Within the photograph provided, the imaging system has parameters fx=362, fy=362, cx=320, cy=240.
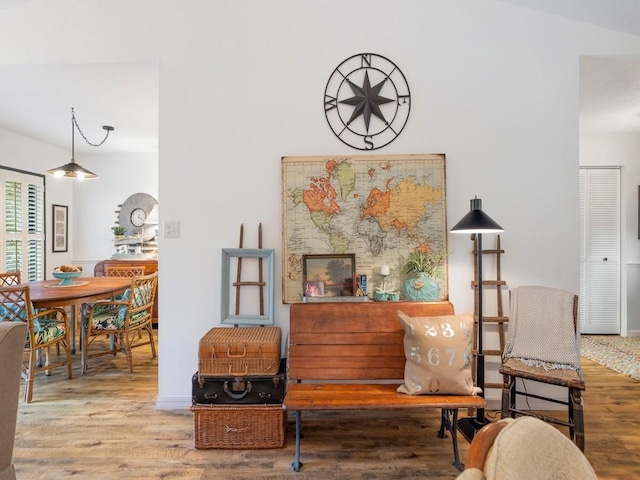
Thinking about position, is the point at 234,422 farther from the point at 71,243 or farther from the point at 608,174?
the point at 608,174

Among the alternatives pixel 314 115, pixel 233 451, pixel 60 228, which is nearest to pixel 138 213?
pixel 60 228

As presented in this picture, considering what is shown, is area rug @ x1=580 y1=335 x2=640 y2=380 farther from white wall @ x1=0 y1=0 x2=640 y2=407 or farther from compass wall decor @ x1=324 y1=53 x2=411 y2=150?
compass wall decor @ x1=324 y1=53 x2=411 y2=150

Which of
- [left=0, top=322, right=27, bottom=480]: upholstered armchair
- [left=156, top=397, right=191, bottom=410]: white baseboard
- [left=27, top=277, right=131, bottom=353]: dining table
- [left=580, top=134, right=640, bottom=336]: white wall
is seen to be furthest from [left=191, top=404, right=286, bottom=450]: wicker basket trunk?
[left=580, top=134, right=640, bottom=336]: white wall

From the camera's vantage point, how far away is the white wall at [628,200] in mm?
4570

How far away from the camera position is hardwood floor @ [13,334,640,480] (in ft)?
6.47

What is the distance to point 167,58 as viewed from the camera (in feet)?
8.80

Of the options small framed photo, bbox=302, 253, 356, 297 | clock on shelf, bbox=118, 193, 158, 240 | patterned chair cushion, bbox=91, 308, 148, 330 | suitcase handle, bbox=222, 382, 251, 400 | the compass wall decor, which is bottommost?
suitcase handle, bbox=222, 382, 251, 400

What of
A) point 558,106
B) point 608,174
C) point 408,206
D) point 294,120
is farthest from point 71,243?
point 608,174

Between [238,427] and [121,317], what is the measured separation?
6.60ft

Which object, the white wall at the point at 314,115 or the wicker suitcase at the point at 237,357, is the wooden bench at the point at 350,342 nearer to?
the wicker suitcase at the point at 237,357

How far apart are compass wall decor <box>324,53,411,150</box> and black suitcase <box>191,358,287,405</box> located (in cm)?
174

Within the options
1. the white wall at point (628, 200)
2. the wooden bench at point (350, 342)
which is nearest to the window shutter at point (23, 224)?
the wooden bench at point (350, 342)

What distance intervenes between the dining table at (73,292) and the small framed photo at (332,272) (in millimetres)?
1999

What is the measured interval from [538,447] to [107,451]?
2418 mm
